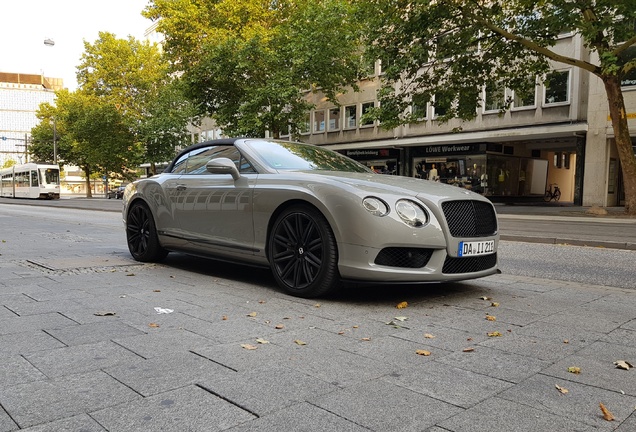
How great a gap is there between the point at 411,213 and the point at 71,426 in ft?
9.41

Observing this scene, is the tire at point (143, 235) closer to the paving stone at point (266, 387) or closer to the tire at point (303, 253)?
the tire at point (303, 253)

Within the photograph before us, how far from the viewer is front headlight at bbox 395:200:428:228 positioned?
4.21 m

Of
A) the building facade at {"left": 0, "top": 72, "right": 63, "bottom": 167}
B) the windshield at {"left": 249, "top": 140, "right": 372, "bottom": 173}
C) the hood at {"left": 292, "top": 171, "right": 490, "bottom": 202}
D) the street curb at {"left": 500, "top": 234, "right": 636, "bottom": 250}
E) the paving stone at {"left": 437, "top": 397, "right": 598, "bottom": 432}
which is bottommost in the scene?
the street curb at {"left": 500, "top": 234, "right": 636, "bottom": 250}

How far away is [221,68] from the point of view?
29.1m

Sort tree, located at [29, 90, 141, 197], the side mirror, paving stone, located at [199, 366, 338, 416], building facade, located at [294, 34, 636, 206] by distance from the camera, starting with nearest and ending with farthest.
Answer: paving stone, located at [199, 366, 338, 416], the side mirror, building facade, located at [294, 34, 636, 206], tree, located at [29, 90, 141, 197]

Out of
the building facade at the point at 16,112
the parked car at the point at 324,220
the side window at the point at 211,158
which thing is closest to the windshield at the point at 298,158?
the parked car at the point at 324,220

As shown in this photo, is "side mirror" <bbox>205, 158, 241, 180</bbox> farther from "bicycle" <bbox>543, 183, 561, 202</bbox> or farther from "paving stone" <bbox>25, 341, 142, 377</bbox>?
"bicycle" <bbox>543, 183, 561, 202</bbox>

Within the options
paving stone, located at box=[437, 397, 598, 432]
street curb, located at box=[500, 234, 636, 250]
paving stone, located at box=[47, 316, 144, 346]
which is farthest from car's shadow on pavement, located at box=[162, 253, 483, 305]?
street curb, located at box=[500, 234, 636, 250]

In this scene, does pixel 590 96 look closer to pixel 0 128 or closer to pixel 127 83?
pixel 127 83

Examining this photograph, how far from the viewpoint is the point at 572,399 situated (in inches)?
95.7

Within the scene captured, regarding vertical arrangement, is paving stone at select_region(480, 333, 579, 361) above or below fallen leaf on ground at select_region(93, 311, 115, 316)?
above

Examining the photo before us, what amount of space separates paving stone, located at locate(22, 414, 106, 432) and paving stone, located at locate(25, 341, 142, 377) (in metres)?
0.59

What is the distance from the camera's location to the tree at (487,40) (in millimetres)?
16516

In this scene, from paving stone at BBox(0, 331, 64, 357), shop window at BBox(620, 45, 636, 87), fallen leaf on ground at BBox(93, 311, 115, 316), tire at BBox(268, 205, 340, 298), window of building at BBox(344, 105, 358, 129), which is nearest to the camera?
paving stone at BBox(0, 331, 64, 357)
